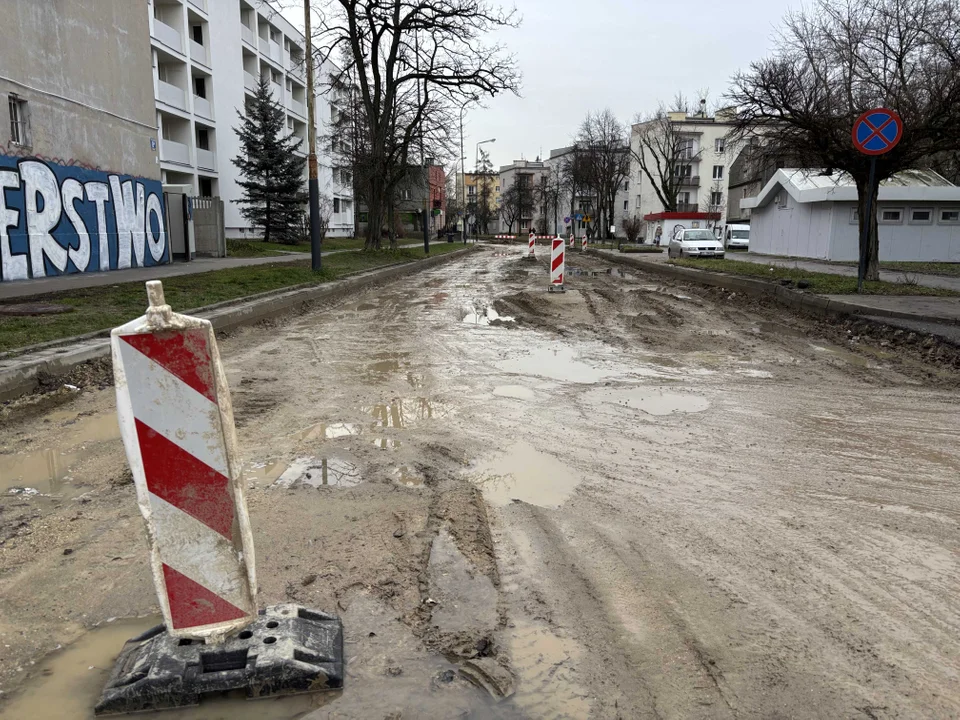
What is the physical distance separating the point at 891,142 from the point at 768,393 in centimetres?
784

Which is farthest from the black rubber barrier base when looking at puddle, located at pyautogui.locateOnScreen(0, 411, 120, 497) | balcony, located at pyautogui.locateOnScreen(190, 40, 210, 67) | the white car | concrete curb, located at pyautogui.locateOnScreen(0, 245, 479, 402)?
balcony, located at pyautogui.locateOnScreen(190, 40, 210, 67)

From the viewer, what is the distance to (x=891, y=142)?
11805mm

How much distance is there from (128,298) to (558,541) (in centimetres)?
1128

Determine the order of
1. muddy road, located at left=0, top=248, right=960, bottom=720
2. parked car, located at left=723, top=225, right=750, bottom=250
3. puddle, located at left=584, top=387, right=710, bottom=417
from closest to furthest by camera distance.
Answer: muddy road, located at left=0, top=248, right=960, bottom=720 → puddle, located at left=584, top=387, right=710, bottom=417 → parked car, located at left=723, top=225, right=750, bottom=250

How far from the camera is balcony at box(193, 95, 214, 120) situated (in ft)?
122

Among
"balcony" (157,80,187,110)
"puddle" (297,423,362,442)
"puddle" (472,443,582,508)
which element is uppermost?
"balcony" (157,80,187,110)

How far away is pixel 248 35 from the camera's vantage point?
43406mm

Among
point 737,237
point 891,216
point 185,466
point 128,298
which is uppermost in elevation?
point 891,216

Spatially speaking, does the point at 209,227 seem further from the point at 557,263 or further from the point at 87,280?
the point at 557,263

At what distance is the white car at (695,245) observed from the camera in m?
34.1

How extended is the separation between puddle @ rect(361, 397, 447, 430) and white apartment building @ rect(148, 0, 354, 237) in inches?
1052

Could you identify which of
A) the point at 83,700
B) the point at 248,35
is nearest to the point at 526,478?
the point at 83,700

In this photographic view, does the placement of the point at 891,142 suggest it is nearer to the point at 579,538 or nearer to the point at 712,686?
the point at 579,538

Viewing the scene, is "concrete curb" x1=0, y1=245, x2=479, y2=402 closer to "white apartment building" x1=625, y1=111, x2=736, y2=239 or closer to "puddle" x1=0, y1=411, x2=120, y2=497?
"puddle" x1=0, y1=411, x2=120, y2=497
